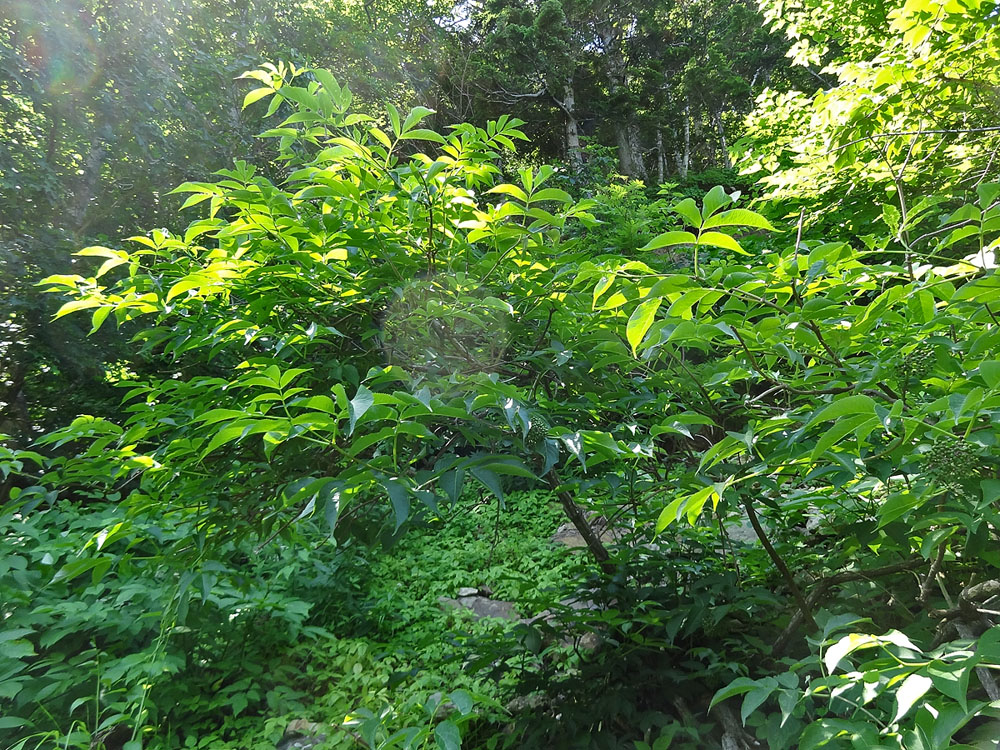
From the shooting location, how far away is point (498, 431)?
1.29m

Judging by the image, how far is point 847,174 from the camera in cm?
347

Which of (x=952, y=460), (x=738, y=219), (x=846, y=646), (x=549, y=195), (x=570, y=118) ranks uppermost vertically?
(x=570, y=118)

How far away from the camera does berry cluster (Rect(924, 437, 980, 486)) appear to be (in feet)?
2.96

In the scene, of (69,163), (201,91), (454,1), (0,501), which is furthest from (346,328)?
(454,1)

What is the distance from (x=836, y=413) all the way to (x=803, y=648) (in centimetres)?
136

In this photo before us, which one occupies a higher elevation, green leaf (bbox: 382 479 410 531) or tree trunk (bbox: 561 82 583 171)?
tree trunk (bbox: 561 82 583 171)

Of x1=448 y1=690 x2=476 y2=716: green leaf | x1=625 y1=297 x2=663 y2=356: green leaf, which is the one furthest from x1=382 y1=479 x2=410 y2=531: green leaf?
A: x1=625 y1=297 x2=663 y2=356: green leaf

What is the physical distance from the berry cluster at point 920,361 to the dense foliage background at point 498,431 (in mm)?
12

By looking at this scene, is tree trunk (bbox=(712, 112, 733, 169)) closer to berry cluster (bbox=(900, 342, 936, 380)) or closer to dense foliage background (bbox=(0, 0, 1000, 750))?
dense foliage background (bbox=(0, 0, 1000, 750))

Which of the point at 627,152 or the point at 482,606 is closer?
the point at 482,606

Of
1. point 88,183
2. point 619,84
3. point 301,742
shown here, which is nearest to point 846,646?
point 301,742

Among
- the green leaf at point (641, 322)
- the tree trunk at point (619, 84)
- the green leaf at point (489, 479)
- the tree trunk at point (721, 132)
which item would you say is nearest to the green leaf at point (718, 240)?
the green leaf at point (641, 322)

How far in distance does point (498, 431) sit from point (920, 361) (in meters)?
0.84

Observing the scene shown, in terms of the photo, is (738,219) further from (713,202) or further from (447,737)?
(447,737)
